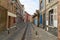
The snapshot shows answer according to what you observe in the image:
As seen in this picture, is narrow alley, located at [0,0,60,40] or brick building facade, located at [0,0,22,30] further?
brick building facade, located at [0,0,22,30]

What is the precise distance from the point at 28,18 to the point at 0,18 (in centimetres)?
11354

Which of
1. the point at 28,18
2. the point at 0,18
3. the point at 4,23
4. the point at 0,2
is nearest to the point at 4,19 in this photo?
the point at 4,23

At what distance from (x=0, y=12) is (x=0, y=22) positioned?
158 centimetres

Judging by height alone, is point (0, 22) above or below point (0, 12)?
below

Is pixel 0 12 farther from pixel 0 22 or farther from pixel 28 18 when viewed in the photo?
pixel 28 18

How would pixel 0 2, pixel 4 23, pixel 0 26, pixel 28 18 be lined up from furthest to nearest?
pixel 28 18
pixel 4 23
pixel 0 26
pixel 0 2

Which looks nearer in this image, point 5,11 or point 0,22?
point 0,22

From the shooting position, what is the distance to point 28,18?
135 metres

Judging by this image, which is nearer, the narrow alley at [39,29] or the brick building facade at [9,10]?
the narrow alley at [39,29]

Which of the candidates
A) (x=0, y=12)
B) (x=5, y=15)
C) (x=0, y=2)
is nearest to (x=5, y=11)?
(x=5, y=15)

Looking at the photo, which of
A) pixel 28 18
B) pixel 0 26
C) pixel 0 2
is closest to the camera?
pixel 0 2

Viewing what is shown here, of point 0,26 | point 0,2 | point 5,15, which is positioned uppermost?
point 0,2

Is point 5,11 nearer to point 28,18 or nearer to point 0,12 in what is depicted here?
point 0,12

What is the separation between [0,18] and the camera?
2114 cm
